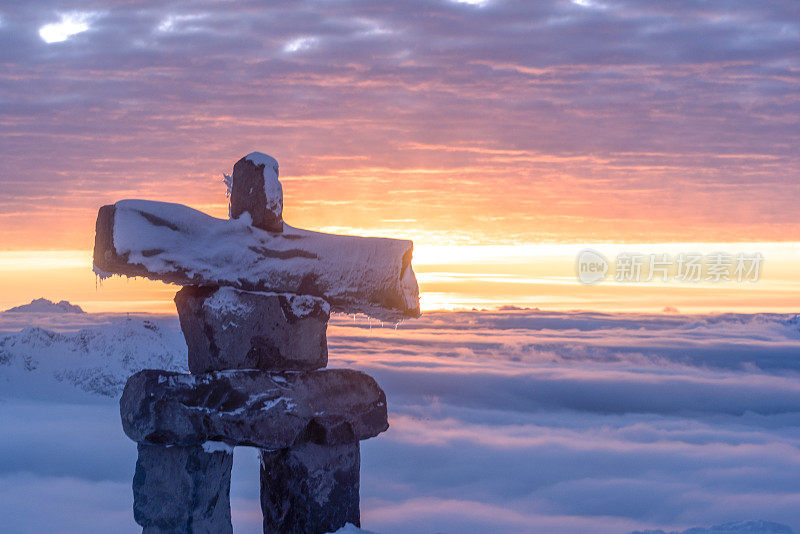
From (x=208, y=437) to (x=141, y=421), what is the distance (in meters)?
0.65

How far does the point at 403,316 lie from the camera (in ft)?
26.6

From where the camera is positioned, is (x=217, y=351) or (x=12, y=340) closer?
(x=217, y=351)

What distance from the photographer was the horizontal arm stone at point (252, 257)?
286 inches

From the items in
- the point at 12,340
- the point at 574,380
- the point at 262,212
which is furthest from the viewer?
the point at 574,380

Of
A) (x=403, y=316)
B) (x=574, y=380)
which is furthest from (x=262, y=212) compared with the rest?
(x=574, y=380)

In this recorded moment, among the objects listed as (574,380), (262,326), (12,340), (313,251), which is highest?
(313,251)

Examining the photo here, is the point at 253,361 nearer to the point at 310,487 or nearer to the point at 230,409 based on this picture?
the point at 230,409

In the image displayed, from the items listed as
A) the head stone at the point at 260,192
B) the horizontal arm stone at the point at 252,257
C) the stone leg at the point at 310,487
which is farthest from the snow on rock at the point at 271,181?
the stone leg at the point at 310,487

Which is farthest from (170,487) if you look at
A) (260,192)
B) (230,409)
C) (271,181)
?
(271,181)

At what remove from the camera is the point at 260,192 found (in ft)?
25.7

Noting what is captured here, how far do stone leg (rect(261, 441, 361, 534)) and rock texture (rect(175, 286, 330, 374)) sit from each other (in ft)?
3.03

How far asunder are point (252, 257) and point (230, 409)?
4.87 ft

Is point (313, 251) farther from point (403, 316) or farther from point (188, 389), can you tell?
point (188, 389)

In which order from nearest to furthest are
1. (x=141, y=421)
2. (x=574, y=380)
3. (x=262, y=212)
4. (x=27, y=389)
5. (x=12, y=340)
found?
(x=141, y=421) < (x=262, y=212) < (x=27, y=389) < (x=12, y=340) < (x=574, y=380)
